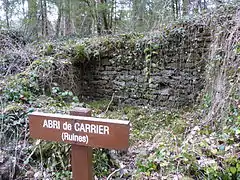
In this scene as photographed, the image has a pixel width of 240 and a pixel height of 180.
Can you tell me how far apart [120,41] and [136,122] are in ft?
7.18

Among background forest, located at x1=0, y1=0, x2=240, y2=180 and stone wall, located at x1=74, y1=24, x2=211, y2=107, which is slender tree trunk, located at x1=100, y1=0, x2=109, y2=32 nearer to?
background forest, located at x1=0, y1=0, x2=240, y2=180

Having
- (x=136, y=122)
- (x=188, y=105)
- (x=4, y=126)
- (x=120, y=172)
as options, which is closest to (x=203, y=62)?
(x=188, y=105)

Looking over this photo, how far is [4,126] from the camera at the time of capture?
3.02 meters

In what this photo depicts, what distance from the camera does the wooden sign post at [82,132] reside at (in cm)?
150

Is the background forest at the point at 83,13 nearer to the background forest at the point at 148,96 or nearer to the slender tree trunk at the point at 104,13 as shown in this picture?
the slender tree trunk at the point at 104,13

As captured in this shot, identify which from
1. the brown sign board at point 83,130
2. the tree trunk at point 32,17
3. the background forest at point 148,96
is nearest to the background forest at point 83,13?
the tree trunk at point 32,17

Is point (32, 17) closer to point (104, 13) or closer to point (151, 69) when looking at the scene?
point (104, 13)

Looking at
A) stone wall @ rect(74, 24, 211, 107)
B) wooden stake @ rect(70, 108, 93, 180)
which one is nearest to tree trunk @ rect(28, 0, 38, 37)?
stone wall @ rect(74, 24, 211, 107)

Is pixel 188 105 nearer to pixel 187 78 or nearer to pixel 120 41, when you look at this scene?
pixel 187 78

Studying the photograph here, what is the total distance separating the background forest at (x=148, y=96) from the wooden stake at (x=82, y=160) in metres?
0.70

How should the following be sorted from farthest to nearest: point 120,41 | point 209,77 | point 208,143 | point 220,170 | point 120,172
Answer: point 120,41, point 209,77, point 120,172, point 208,143, point 220,170

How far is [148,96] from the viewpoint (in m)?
5.52

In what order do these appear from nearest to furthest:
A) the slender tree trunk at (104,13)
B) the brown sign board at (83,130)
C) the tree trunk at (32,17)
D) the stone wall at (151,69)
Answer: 1. the brown sign board at (83,130)
2. the stone wall at (151,69)
3. the slender tree trunk at (104,13)
4. the tree trunk at (32,17)

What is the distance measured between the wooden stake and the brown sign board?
6 centimetres
